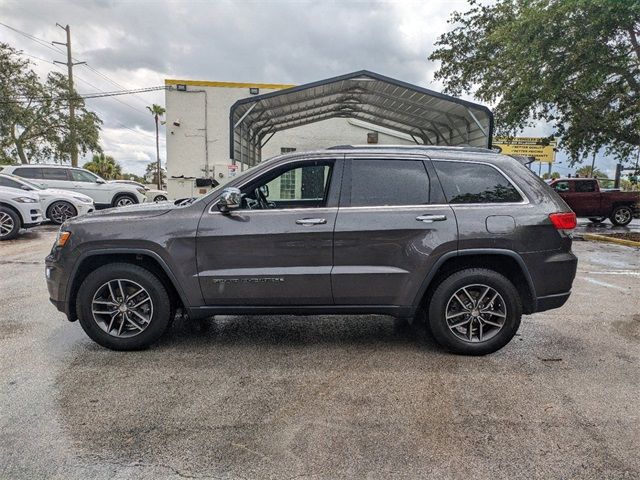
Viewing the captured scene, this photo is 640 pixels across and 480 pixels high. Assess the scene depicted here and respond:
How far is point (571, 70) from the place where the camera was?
1201 cm

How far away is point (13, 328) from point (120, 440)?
2.70 meters

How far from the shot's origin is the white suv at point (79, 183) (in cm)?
1382

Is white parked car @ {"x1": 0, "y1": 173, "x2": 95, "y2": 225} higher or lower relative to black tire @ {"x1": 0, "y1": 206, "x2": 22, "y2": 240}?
higher

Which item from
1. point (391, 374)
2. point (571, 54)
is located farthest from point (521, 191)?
point (571, 54)

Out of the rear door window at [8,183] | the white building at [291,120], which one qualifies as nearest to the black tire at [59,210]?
the rear door window at [8,183]

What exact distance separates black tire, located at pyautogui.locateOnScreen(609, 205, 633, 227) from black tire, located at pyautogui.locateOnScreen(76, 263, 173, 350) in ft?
59.0

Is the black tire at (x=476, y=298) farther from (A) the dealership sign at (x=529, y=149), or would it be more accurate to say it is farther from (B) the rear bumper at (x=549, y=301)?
(A) the dealership sign at (x=529, y=149)

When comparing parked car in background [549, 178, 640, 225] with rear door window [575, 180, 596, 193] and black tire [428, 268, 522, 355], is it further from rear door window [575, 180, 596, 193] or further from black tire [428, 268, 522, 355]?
black tire [428, 268, 522, 355]

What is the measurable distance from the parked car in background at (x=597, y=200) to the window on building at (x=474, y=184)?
1469 cm

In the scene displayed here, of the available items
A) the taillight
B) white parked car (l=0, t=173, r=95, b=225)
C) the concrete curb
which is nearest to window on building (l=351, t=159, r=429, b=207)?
the taillight

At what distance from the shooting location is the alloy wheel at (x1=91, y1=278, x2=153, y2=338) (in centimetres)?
370

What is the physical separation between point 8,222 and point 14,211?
1.00 ft

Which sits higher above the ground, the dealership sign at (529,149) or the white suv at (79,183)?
A: the dealership sign at (529,149)

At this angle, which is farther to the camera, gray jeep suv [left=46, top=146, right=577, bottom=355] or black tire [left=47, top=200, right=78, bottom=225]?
black tire [left=47, top=200, right=78, bottom=225]
